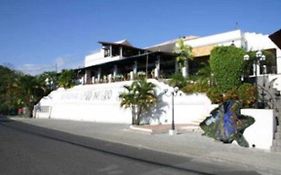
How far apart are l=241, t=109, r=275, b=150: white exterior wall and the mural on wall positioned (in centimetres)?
24

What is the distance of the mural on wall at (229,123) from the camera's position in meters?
19.9

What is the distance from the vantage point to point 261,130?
1906 centimetres

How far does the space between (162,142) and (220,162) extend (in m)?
6.44

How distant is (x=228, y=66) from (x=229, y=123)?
7.83m

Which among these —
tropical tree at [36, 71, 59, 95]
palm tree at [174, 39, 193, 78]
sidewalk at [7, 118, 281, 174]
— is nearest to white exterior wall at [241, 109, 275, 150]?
sidewalk at [7, 118, 281, 174]

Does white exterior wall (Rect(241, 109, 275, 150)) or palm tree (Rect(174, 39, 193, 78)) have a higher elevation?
palm tree (Rect(174, 39, 193, 78))

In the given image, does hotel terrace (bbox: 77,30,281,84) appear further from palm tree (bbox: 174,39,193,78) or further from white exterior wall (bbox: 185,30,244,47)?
palm tree (bbox: 174,39,193,78)

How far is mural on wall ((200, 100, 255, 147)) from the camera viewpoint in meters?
19.9

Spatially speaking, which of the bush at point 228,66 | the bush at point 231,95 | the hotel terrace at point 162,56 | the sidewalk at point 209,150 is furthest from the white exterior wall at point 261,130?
the hotel terrace at point 162,56

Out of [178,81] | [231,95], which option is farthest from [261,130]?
[178,81]

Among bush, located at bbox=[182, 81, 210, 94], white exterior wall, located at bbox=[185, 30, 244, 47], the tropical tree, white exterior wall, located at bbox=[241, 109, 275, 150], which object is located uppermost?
white exterior wall, located at bbox=[185, 30, 244, 47]

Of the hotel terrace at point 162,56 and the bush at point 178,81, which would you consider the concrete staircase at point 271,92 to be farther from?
the hotel terrace at point 162,56

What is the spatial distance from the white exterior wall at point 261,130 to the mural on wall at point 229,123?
24 centimetres

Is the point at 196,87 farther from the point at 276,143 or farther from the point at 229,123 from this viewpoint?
the point at 276,143
